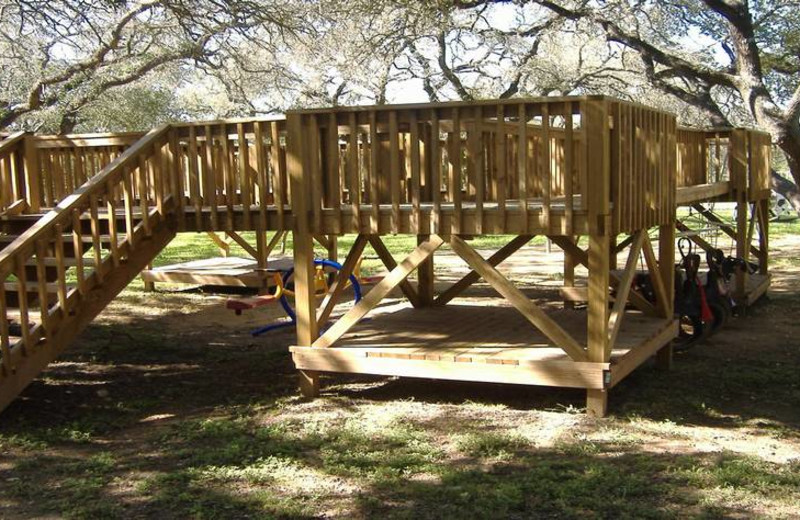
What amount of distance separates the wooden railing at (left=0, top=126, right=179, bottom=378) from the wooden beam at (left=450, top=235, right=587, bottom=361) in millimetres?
2783

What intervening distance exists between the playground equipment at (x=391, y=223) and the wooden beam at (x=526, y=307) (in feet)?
0.04

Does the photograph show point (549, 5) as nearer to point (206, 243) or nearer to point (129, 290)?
point (129, 290)

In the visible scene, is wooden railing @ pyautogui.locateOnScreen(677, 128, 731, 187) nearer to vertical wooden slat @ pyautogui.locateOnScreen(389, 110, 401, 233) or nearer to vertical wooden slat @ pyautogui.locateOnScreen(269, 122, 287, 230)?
vertical wooden slat @ pyautogui.locateOnScreen(389, 110, 401, 233)

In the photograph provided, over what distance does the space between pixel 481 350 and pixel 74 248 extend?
354 cm

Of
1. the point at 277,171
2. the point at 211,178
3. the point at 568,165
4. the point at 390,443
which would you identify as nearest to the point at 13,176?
the point at 211,178

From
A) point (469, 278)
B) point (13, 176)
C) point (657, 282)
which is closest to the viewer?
point (657, 282)

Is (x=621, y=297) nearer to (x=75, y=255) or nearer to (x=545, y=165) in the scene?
(x=545, y=165)

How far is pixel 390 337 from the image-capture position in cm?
787

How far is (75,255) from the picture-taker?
7359 millimetres

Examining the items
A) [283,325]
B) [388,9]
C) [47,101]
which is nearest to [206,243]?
[47,101]

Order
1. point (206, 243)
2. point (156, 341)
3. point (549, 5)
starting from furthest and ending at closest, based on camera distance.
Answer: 1. point (206, 243)
2. point (549, 5)
3. point (156, 341)

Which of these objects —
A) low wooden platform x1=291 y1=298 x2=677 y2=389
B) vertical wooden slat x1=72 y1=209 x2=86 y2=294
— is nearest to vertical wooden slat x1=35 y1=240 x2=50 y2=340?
vertical wooden slat x1=72 y1=209 x2=86 y2=294

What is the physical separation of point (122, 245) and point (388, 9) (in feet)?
39.5

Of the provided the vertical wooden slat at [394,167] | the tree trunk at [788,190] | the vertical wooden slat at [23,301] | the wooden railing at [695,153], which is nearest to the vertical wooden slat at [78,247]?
the vertical wooden slat at [23,301]
